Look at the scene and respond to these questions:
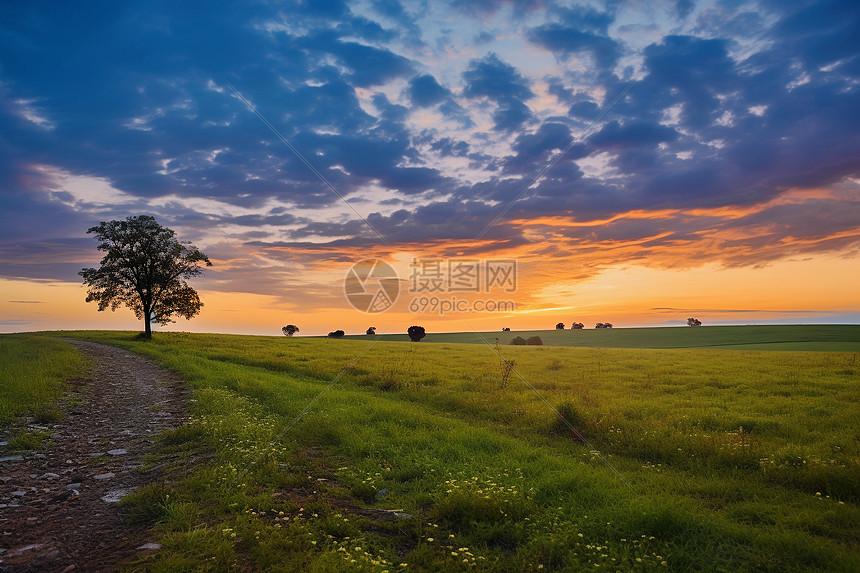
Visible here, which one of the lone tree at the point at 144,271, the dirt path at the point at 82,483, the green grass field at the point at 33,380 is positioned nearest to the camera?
the dirt path at the point at 82,483

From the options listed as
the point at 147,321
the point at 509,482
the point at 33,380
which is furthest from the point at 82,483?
the point at 147,321

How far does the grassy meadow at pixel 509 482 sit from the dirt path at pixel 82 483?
1.85ft

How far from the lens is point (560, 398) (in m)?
16.5

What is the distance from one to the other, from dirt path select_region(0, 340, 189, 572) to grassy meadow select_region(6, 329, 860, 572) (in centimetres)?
56

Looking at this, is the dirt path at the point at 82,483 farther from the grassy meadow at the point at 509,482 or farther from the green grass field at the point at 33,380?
the green grass field at the point at 33,380

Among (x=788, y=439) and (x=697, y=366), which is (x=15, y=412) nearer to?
(x=788, y=439)

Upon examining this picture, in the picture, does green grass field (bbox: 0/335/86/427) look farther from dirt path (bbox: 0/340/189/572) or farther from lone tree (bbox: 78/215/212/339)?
lone tree (bbox: 78/215/212/339)

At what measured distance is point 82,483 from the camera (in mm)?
8617

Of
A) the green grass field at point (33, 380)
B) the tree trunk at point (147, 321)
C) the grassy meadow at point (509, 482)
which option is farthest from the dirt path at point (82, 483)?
the tree trunk at point (147, 321)

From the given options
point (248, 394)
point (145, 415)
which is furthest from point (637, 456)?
point (145, 415)

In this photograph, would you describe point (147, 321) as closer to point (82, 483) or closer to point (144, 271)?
point (144, 271)

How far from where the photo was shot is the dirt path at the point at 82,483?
6145mm

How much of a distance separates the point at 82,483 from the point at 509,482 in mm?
8451

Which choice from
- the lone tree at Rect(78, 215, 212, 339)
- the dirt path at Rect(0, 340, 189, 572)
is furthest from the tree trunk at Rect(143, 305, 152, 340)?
the dirt path at Rect(0, 340, 189, 572)
